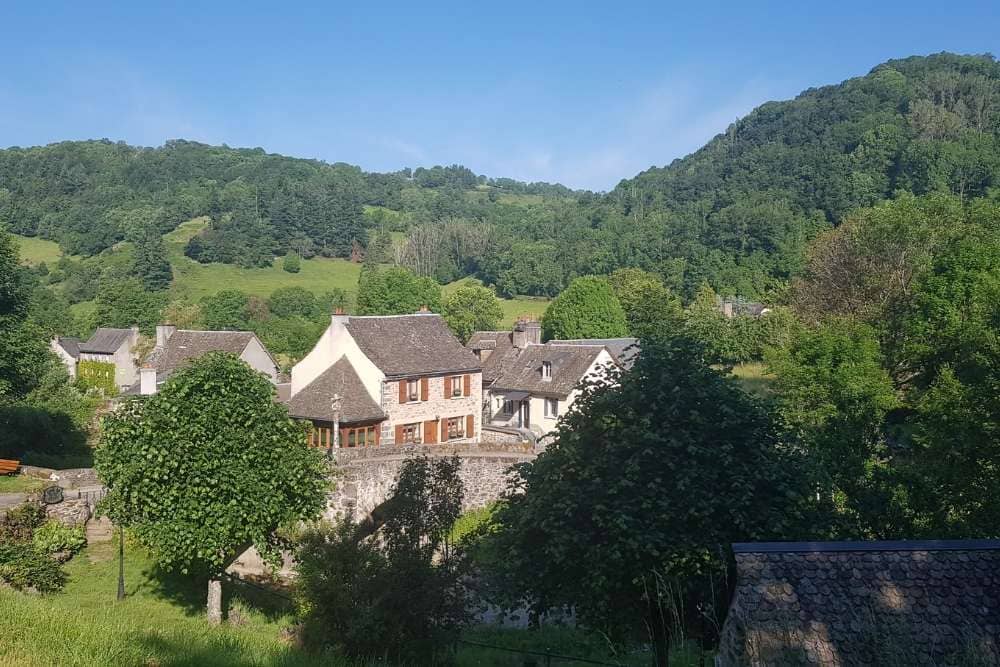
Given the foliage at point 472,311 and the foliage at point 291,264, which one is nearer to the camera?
the foliage at point 472,311

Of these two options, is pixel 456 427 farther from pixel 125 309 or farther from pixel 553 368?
pixel 125 309

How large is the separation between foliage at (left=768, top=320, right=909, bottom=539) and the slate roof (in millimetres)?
9198

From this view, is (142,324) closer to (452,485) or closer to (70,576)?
(70,576)

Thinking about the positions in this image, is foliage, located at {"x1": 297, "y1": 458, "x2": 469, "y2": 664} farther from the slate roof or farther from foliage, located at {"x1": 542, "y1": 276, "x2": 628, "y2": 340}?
foliage, located at {"x1": 542, "y1": 276, "x2": 628, "y2": 340}

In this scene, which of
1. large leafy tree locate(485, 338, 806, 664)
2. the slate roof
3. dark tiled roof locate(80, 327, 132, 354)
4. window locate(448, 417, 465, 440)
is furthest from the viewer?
dark tiled roof locate(80, 327, 132, 354)

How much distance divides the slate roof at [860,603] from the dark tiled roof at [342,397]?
29.2 meters

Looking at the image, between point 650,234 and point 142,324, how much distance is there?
76631 millimetres

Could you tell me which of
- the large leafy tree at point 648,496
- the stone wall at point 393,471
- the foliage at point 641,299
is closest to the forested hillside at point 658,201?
the foliage at point 641,299

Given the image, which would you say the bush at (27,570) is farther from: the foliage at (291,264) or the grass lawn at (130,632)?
the foliage at (291,264)

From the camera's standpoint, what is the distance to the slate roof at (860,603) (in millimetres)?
10312

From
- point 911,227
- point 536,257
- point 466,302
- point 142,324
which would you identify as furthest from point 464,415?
point 536,257

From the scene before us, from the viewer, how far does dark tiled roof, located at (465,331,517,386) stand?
174 ft

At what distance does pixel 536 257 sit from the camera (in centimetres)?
13225

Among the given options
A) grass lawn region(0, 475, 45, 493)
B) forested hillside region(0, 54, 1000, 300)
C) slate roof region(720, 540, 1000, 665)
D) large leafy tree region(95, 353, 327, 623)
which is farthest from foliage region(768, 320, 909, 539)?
forested hillside region(0, 54, 1000, 300)
